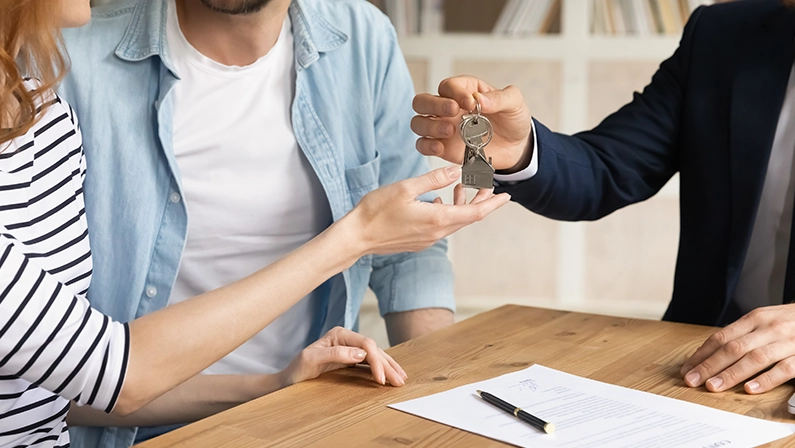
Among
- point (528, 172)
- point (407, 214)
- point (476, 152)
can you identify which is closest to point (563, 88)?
point (528, 172)

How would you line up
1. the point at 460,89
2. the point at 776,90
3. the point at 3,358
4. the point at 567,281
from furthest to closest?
the point at 567,281
the point at 776,90
the point at 460,89
the point at 3,358

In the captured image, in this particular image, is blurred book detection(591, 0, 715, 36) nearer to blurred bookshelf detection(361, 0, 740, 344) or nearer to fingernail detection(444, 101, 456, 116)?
blurred bookshelf detection(361, 0, 740, 344)

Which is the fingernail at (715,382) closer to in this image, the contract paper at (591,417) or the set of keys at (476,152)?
the contract paper at (591,417)

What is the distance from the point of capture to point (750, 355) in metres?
0.99

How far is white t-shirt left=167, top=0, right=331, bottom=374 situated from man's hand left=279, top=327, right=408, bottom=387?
46 centimetres

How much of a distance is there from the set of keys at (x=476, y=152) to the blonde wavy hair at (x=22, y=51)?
575 millimetres

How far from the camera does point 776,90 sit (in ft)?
4.75

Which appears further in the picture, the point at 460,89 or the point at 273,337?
the point at 273,337

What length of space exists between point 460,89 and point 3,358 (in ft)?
2.44

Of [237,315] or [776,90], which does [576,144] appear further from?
[237,315]

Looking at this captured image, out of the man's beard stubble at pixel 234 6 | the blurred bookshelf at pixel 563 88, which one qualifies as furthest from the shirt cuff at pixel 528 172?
the blurred bookshelf at pixel 563 88

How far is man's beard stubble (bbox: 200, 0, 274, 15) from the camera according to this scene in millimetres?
1398

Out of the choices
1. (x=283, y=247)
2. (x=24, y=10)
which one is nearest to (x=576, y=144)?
(x=283, y=247)

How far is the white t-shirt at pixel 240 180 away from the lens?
4.74 feet
